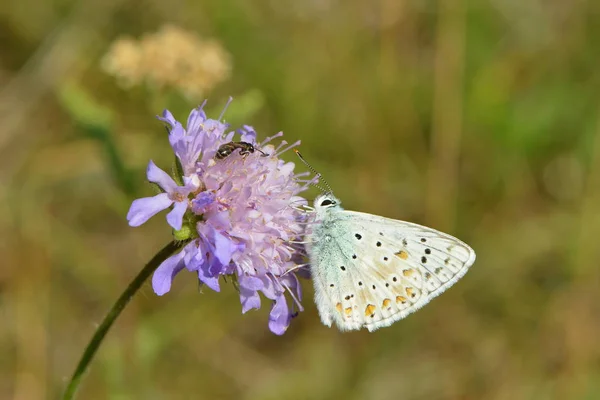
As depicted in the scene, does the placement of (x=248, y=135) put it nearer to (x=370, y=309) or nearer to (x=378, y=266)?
(x=378, y=266)

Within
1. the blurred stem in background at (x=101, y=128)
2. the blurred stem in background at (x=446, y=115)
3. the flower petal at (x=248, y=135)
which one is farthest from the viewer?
the blurred stem in background at (x=446, y=115)

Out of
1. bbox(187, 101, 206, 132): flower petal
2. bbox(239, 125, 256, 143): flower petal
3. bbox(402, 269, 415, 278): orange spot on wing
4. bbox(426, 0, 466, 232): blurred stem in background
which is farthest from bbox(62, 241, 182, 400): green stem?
bbox(426, 0, 466, 232): blurred stem in background

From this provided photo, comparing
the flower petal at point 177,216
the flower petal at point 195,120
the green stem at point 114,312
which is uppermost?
the flower petal at point 195,120

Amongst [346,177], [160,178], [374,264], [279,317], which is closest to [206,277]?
[160,178]

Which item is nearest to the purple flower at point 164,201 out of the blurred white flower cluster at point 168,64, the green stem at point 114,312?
the green stem at point 114,312

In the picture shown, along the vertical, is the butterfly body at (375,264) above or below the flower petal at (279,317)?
above

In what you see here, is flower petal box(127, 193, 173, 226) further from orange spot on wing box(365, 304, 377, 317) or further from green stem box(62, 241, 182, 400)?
orange spot on wing box(365, 304, 377, 317)

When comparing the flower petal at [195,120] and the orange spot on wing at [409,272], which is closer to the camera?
the flower petal at [195,120]

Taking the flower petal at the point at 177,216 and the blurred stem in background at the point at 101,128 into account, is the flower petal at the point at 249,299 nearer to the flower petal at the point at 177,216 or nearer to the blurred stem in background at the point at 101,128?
the flower petal at the point at 177,216

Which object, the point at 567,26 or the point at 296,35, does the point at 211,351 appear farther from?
the point at 567,26
